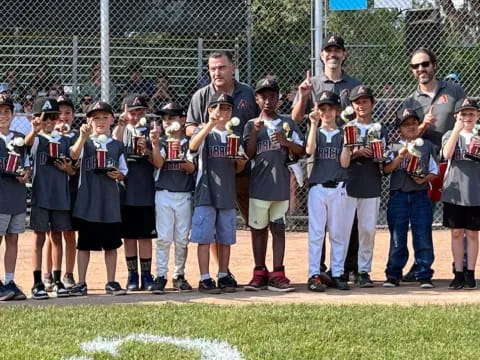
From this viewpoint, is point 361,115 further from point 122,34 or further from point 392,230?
point 122,34

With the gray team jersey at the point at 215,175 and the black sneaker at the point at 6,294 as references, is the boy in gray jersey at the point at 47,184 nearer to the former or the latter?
the black sneaker at the point at 6,294

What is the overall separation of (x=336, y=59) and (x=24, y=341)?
3.93m

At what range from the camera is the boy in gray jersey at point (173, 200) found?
25.0 ft

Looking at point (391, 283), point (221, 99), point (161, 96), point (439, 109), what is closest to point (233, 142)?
point (221, 99)

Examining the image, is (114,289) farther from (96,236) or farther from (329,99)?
(329,99)

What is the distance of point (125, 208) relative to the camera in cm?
780

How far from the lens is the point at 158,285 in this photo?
24.8 ft

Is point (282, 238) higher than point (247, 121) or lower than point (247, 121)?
lower

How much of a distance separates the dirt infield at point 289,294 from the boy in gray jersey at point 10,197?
241mm

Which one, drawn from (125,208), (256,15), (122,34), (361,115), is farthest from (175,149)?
(122,34)

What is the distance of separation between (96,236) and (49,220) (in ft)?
1.34

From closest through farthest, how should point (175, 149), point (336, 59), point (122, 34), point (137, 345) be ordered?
point (137, 345)
point (175, 149)
point (336, 59)
point (122, 34)

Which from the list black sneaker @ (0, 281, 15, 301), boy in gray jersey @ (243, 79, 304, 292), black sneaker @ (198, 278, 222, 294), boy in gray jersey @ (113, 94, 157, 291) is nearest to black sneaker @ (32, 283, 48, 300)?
black sneaker @ (0, 281, 15, 301)

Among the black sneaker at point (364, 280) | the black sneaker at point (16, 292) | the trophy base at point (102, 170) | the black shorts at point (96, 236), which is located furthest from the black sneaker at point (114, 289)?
the black sneaker at point (364, 280)
